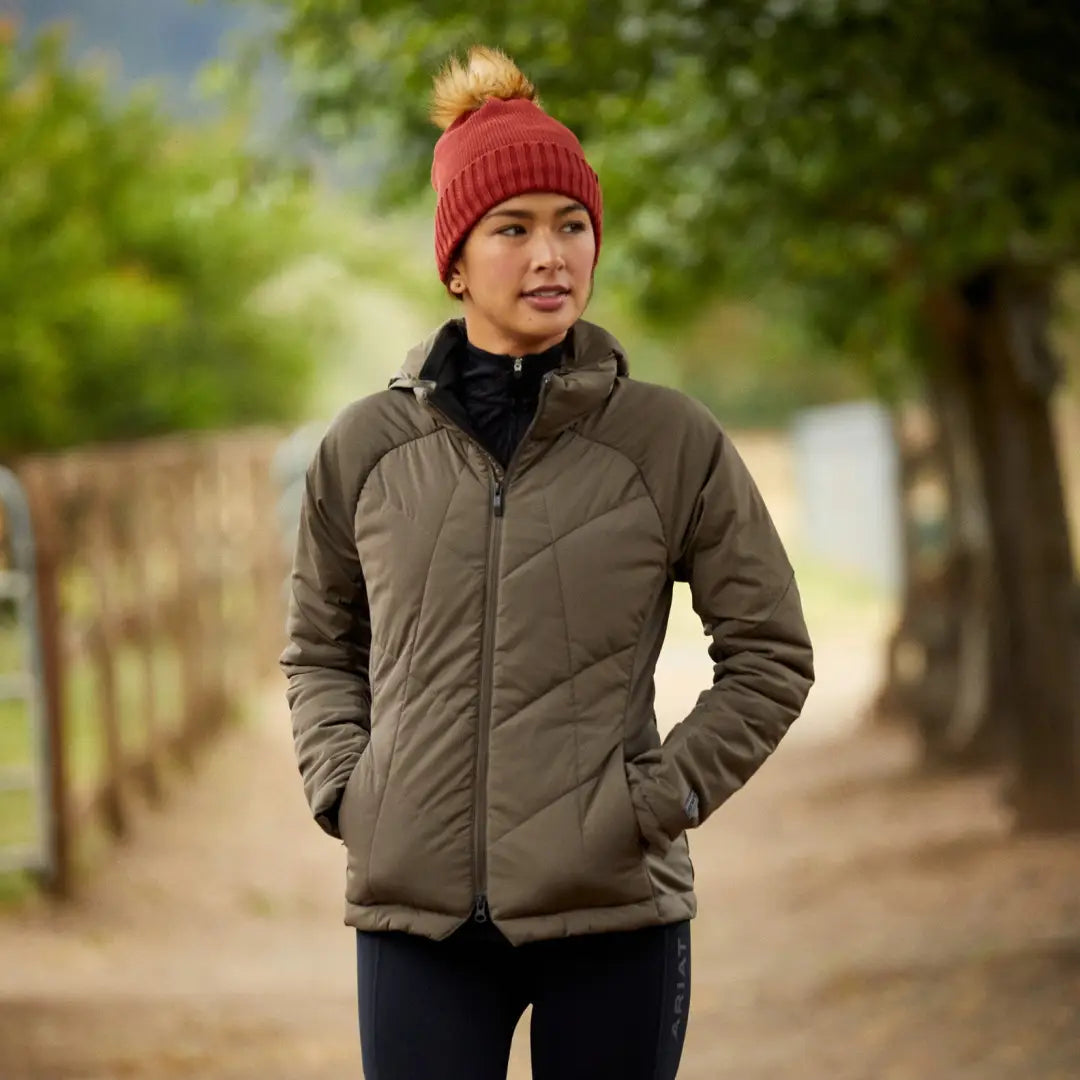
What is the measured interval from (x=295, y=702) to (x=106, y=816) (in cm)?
803

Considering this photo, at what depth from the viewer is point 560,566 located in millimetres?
2473

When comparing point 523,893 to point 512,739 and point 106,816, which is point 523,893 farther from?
point 106,816

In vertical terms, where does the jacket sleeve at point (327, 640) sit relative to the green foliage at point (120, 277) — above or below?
below

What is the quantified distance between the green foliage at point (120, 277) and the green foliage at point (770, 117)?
168 centimetres

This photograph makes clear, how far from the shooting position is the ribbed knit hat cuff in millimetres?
2586

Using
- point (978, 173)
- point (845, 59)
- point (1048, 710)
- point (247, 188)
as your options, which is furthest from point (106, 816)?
point (845, 59)

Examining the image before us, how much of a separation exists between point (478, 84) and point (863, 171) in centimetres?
428

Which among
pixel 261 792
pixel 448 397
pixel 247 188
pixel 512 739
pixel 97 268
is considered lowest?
pixel 512 739

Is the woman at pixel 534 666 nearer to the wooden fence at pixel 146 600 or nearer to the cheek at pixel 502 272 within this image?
the cheek at pixel 502 272

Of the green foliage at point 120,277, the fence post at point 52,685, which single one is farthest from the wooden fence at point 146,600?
the green foliage at point 120,277

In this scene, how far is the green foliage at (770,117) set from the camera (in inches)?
203

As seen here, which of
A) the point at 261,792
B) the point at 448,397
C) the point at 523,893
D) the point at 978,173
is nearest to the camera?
the point at 523,893

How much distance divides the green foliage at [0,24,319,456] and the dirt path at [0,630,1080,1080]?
3.19 m

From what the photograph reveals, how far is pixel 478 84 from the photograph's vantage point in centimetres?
274
